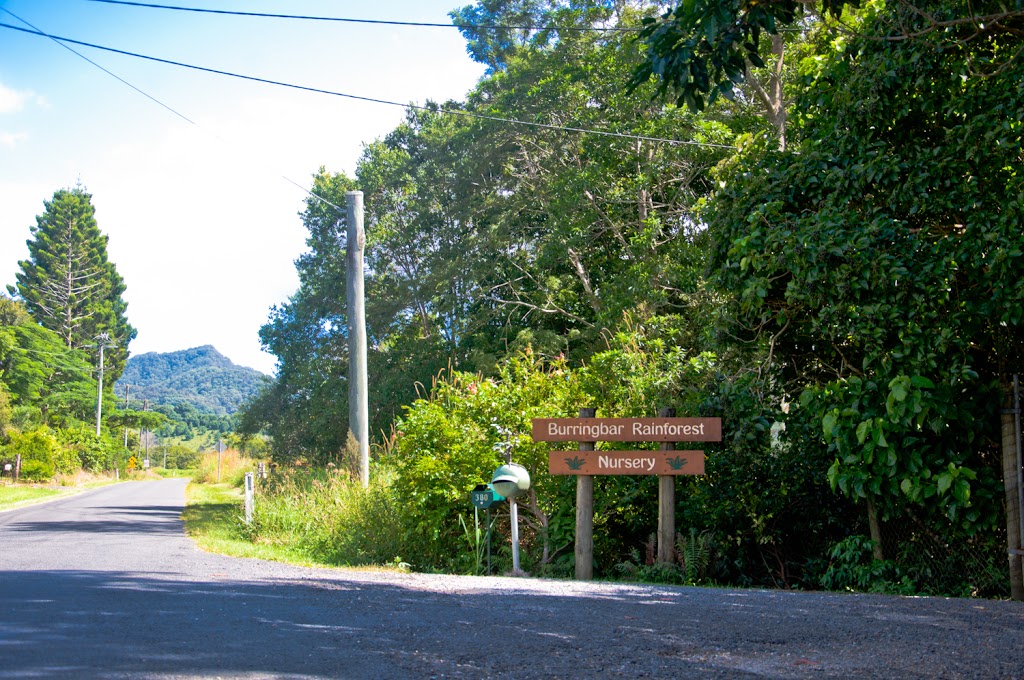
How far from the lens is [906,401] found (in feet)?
28.3

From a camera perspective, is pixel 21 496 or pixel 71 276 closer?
pixel 21 496

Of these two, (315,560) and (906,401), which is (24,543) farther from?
(906,401)

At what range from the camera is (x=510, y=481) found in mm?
11898

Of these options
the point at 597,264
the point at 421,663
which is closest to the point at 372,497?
the point at 421,663

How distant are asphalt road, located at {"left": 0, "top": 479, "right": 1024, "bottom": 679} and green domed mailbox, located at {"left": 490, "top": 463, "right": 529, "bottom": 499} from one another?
1.96 meters

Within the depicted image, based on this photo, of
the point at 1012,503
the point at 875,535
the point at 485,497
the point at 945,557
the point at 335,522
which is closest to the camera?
the point at 1012,503

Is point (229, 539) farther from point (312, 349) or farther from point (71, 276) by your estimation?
point (71, 276)

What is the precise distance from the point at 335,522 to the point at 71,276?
7175 cm

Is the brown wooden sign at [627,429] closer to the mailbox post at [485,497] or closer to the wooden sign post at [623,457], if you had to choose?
the wooden sign post at [623,457]

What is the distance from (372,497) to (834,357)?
7365mm

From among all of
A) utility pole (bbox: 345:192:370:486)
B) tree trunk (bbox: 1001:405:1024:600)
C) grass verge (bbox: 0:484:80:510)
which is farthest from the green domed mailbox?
grass verge (bbox: 0:484:80:510)

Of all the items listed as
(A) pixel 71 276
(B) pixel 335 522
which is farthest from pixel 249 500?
(A) pixel 71 276

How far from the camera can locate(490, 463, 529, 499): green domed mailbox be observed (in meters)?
11.9

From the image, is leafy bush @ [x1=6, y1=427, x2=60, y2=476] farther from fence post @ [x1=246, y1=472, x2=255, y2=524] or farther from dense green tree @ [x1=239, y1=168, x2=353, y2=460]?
fence post @ [x1=246, y1=472, x2=255, y2=524]
